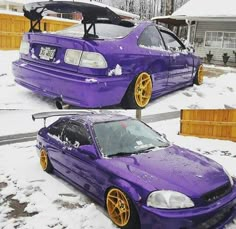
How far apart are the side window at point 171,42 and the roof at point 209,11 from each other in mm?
11330

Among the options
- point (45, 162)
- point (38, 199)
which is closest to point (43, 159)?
point (45, 162)

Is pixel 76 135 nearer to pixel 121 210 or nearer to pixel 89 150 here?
pixel 89 150

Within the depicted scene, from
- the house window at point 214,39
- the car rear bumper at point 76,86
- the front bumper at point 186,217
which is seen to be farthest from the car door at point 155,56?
the house window at point 214,39

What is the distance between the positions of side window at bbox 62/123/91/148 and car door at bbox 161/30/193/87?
2.44 m

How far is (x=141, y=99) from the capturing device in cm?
565

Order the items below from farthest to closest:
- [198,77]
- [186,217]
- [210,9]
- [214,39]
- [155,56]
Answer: [214,39], [210,9], [198,77], [155,56], [186,217]

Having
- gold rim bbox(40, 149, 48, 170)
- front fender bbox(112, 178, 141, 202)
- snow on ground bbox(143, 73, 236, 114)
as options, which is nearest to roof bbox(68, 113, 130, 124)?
gold rim bbox(40, 149, 48, 170)

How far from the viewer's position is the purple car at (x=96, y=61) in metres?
4.60

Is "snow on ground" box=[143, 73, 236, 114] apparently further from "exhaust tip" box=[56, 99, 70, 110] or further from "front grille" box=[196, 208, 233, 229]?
"front grille" box=[196, 208, 233, 229]

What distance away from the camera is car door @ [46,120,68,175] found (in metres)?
5.06

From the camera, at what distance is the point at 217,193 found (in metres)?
3.68

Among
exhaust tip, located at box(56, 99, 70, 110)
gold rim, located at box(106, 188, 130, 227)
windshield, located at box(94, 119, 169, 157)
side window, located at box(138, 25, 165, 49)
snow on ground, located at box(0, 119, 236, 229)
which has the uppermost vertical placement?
side window, located at box(138, 25, 165, 49)

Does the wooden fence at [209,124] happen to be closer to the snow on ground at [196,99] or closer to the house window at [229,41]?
the snow on ground at [196,99]

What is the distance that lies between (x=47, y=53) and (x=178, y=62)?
2.95m
